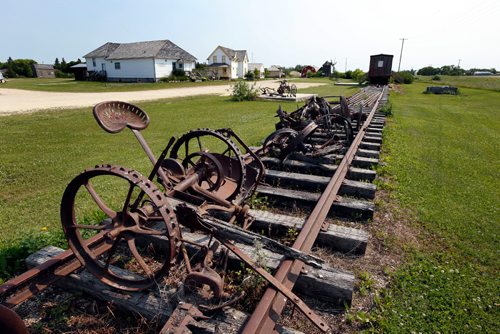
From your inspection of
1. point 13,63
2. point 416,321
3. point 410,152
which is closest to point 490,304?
point 416,321

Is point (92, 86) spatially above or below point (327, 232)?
above

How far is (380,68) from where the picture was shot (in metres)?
40.0

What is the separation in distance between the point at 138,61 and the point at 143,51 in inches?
93.8

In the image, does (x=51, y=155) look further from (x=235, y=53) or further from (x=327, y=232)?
(x=235, y=53)

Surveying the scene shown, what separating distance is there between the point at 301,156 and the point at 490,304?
3.43 meters

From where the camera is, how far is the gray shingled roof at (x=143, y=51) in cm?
5194

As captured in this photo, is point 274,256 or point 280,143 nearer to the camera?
point 274,256

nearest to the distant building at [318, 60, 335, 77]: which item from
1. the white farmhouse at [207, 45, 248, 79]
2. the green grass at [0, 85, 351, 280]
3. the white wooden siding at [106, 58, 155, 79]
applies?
the white farmhouse at [207, 45, 248, 79]

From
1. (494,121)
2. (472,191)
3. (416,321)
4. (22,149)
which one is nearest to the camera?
(416,321)

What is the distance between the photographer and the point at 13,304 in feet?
7.42

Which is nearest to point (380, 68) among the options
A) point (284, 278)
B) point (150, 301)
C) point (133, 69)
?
point (133, 69)

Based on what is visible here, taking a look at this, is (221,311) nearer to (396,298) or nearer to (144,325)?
(144,325)

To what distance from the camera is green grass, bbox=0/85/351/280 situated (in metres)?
4.18

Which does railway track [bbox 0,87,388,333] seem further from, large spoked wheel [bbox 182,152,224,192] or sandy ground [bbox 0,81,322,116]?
sandy ground [bbox 0,81,322,116]
